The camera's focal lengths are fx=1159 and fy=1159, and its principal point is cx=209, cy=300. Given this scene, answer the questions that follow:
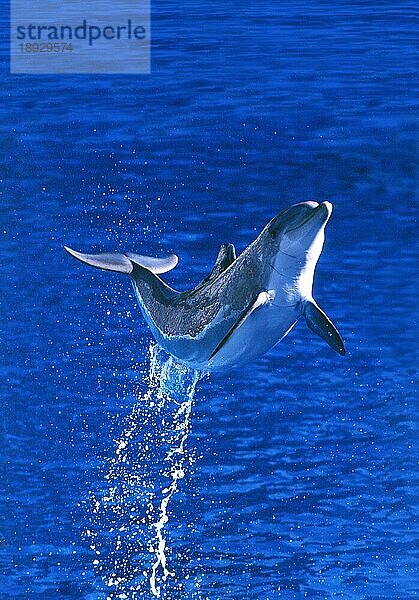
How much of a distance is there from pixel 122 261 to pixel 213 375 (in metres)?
5.66

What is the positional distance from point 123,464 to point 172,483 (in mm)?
541

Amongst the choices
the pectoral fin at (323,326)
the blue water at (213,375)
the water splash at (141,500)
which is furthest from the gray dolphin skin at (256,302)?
the water splash at (141,500)

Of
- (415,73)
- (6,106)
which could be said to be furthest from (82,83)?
(415,73)

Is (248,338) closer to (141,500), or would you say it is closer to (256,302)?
(256,302)

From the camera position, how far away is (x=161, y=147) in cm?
1725

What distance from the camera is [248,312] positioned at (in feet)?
16.6

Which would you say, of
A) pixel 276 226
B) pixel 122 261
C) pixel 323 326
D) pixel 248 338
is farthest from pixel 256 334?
pixel 122 261

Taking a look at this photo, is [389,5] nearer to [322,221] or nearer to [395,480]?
[395,480]

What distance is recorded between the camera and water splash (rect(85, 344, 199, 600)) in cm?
906

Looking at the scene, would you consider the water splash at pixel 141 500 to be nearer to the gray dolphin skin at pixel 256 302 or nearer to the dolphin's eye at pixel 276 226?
the gray dolphin skin at pixel 256 302

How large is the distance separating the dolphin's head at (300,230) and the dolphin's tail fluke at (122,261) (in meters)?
1.23

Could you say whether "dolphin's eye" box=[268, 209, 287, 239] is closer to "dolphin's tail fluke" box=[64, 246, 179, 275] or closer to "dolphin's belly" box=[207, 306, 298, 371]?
"dolphin's belly" box=[207, 306, 298, 371]

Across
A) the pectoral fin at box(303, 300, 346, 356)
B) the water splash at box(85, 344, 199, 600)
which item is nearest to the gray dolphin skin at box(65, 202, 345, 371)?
the pectoral fin at box(303, 300, 346, 356)

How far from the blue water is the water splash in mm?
22
